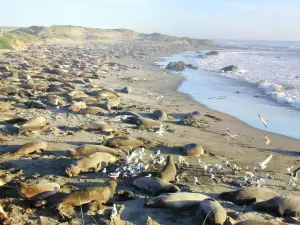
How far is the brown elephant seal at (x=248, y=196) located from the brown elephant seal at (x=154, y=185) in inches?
33.7

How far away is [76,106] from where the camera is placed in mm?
11305

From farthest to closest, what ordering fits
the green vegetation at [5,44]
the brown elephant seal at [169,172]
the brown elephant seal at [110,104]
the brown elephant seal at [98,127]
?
Result: the green vegetation at [5,44], the brown elephant seal at [110,104], the brown elephant seal at [98,127], the brown elephant seal at [169,172]

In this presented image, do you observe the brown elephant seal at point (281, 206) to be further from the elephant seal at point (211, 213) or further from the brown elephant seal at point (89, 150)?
the brown elephant seal at point (89, 150)

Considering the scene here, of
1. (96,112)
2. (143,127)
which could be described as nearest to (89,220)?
(143,127)

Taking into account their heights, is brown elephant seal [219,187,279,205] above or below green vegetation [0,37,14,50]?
below

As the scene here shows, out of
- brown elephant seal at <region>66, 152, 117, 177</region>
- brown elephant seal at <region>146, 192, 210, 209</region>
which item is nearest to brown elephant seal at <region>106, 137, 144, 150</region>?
brown elephant seal at <region>66, 152, 117, 177</region>

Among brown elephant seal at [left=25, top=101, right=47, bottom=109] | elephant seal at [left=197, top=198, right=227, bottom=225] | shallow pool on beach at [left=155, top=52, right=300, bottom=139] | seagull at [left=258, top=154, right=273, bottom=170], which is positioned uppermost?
elephant seal at [left=197, top=198, right=227, bottom=225]

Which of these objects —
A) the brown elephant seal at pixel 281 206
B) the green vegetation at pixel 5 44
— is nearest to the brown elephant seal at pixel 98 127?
the brown elephant seal at pixel 281 206

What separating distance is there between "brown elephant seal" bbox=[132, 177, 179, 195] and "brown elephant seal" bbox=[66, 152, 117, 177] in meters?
1.03

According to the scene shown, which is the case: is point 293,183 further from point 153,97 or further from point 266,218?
point 153,97

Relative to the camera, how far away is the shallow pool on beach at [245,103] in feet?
37.8

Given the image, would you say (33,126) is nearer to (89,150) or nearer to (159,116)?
(89,150)

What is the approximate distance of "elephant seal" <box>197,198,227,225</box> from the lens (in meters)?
4.60

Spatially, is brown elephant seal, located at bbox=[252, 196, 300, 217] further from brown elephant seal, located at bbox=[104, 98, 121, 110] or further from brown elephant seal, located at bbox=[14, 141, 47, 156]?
brown elephant seal, located at bbox=[104, 98, 121, 110]
